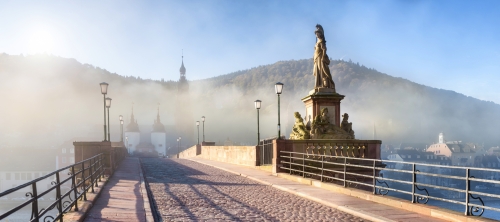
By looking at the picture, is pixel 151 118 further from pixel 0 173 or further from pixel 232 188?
pixel 232 188

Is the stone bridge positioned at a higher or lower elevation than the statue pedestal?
lower

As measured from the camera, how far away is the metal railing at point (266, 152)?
21.4 metres

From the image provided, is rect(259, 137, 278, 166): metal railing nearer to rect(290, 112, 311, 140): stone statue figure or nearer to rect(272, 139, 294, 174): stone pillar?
rect(290, 112, 311, 140): stone statue figure

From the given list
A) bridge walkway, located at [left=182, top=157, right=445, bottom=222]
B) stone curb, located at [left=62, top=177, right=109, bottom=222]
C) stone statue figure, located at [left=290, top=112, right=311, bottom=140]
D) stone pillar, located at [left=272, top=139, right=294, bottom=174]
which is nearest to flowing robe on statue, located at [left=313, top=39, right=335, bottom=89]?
stone statue figure, located at [left=290, top=112, right=311, bottom=140]

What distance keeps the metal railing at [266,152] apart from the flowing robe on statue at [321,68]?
143 inches

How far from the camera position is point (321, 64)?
21.0 m

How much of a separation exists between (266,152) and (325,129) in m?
3.81

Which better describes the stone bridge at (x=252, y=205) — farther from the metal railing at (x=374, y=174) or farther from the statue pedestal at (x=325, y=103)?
the statue pedestal at (x=325, y=103)

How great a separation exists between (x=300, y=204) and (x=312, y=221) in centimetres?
216

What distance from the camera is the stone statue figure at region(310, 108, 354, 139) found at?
19.0 metres

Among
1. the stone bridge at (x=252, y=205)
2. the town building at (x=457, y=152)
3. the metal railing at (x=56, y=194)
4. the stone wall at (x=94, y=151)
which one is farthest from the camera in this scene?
the town building at (x=457, y=152)

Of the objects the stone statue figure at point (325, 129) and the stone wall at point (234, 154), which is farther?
the stone wall at point (234, 154)

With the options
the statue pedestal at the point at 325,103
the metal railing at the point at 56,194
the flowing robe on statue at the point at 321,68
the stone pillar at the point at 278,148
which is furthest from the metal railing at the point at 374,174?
the metal railing at the point at 56,194

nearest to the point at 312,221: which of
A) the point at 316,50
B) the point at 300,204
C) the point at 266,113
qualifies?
the point at 300,204
